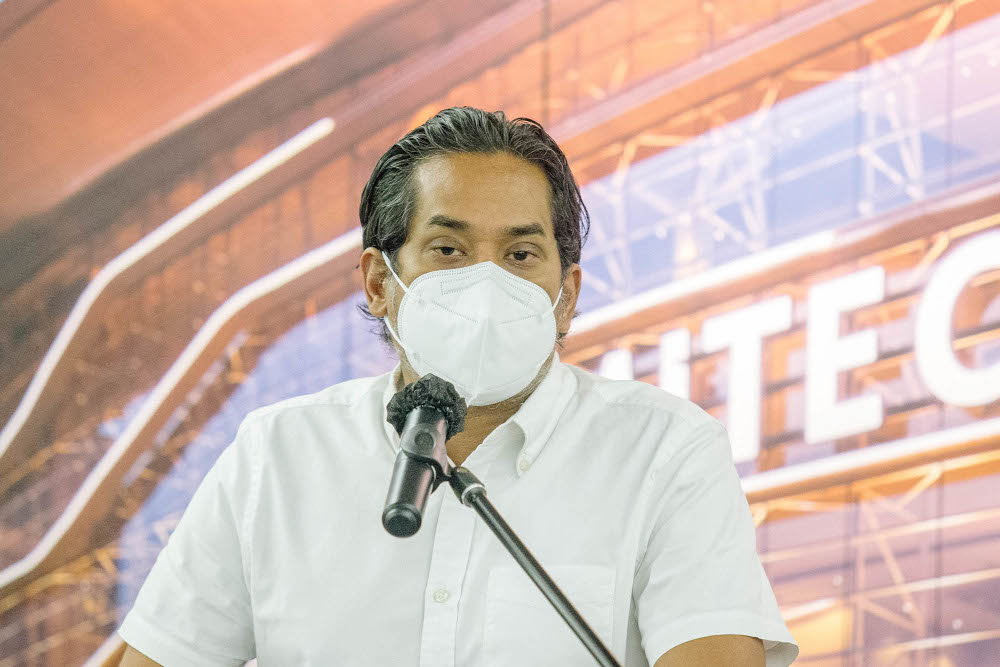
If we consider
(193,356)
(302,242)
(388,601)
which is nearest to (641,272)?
(302,242)

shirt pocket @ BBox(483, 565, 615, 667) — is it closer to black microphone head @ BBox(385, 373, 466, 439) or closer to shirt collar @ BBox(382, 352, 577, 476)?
shirt collar @ BBox(382, 352, 577, 476)

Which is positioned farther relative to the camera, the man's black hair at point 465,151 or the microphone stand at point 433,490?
the man's black hair at point 465,151

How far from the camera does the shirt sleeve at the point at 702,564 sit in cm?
125

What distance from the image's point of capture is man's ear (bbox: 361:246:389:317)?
1.66 m

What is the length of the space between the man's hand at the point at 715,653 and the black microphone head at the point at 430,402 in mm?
516

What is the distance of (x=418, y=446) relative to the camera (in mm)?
834

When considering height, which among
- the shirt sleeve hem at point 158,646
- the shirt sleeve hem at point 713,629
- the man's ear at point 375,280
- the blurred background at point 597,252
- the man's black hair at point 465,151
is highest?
the blurred background at point 597,252

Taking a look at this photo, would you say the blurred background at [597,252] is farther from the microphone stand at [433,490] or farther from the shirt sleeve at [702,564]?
the microphone stand at [433,490]

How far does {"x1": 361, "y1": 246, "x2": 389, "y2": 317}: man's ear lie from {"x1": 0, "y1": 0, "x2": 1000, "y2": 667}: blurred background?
1390mm

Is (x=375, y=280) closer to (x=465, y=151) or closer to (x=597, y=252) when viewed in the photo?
(x=465, y=151)

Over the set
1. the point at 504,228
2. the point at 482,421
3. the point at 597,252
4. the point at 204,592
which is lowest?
the point at 204,592

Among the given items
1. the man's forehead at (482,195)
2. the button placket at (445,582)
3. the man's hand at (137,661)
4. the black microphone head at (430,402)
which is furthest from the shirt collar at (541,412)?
the black microphone head at (430,402)

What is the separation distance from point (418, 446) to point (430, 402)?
0.07 m

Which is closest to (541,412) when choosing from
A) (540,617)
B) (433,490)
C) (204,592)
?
(540,617)
